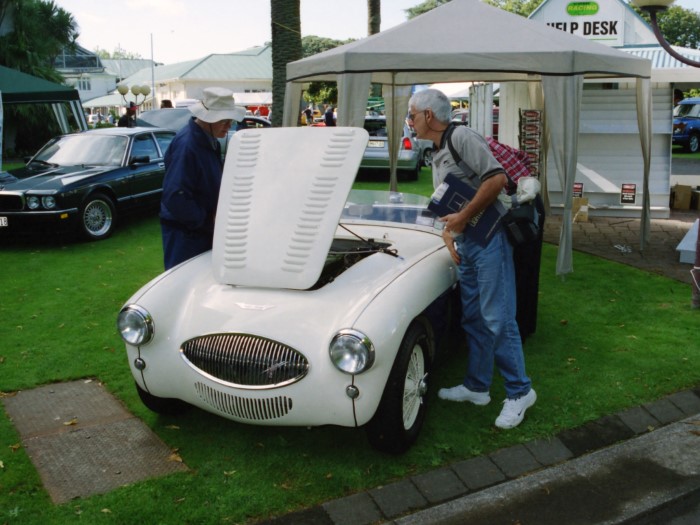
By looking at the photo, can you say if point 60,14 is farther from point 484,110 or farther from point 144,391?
point 144,391

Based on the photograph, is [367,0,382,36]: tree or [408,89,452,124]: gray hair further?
[367,0,382,36]: tree

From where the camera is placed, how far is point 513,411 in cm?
417

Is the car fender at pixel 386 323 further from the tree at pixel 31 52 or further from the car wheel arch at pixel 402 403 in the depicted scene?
the tree at pixel 31 52

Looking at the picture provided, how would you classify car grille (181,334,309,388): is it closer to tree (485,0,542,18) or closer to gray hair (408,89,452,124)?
gray hair (408,89,452,124)

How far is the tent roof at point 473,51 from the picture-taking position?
7.28 meters

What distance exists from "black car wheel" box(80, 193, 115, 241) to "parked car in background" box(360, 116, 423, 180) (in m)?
7.08

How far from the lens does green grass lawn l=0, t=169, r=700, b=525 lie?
343 cm

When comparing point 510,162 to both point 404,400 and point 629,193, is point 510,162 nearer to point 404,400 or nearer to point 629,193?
point 404,400

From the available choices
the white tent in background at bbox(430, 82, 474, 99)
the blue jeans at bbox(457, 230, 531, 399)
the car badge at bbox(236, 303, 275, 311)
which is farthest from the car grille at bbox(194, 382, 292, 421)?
the white tent in background at bbox(430, 82, 474, 99)

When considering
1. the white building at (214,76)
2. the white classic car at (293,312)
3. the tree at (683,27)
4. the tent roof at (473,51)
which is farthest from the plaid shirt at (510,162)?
the tree at (683,27)

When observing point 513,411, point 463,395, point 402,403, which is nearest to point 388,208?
point 463,395

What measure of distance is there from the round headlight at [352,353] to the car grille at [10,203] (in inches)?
294

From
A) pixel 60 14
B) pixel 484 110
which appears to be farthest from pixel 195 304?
pixel 60 14

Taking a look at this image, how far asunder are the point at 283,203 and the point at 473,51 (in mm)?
4158
